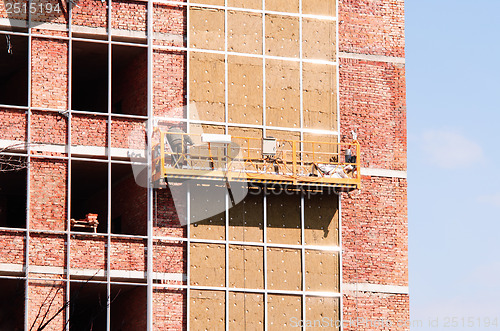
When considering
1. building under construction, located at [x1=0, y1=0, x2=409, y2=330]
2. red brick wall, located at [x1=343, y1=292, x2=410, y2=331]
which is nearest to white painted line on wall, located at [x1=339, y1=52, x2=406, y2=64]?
building under construction, located at [x1=0, y1=0, x2=409, y2=330]

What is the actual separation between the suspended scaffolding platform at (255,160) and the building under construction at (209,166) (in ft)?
0.23

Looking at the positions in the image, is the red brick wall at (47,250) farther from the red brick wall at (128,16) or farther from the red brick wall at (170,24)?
the red brick wall at (170,24)

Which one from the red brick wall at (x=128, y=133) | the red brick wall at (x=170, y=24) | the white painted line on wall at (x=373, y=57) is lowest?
the red brick wall at (x=128, y=133)

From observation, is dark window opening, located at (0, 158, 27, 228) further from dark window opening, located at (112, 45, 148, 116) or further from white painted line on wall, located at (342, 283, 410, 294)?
white painted line on wall, located at (342, 283, 410, 294)

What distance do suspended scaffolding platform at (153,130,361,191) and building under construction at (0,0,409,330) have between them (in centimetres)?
7

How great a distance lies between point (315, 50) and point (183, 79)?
4.80 metres

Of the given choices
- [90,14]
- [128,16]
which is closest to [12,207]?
[90,14]

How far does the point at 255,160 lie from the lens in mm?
37625

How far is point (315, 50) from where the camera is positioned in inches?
1548

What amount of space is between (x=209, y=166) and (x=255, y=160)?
1899 mm

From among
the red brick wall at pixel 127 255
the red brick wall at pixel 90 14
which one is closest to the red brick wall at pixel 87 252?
the red brick wall at pixel 127 255

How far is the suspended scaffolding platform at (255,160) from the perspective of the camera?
35.8 m

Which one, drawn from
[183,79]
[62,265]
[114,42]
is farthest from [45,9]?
[62,265]

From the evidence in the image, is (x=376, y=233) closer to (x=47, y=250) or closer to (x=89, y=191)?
(x=89, y=191)
